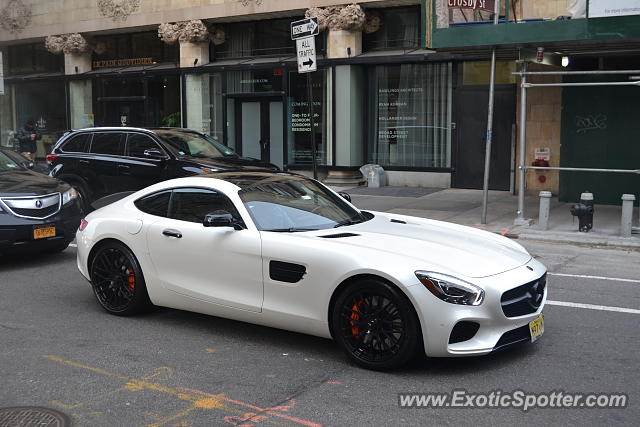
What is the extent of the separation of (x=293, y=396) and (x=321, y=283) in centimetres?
99

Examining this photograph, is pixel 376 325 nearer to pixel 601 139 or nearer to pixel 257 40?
pixel 601 139

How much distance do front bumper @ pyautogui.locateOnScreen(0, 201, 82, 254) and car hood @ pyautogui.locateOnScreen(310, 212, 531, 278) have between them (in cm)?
493

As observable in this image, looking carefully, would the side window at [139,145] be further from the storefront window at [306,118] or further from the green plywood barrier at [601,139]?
the green plywood barrier at [601,139]

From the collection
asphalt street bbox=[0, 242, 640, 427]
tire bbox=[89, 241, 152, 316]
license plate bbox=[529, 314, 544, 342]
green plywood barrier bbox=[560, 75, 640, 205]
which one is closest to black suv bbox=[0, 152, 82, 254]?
asphalt street bbox=[0, 242, 640, 427]

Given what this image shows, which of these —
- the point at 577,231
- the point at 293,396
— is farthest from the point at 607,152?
the point at 293,396

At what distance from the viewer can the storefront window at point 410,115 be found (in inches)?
723

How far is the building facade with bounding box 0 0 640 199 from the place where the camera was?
44.7 feet

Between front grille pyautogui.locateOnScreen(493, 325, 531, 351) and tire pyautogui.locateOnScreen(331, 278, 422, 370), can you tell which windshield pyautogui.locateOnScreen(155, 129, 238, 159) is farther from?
front grille pyautogui.locateOnScreen(493, 325, 531, 351)

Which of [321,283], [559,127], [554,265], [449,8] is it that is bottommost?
[554,265]

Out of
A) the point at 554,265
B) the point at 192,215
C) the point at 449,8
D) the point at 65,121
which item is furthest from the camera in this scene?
the point at 65,121

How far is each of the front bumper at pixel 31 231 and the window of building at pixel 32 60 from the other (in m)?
18.0

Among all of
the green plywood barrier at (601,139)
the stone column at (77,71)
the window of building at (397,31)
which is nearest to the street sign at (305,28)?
the green plywood barrier at (601,139)

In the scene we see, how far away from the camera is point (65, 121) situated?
26.3 metres

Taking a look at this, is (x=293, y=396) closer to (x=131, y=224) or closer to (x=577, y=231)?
(x=131, y=224)
